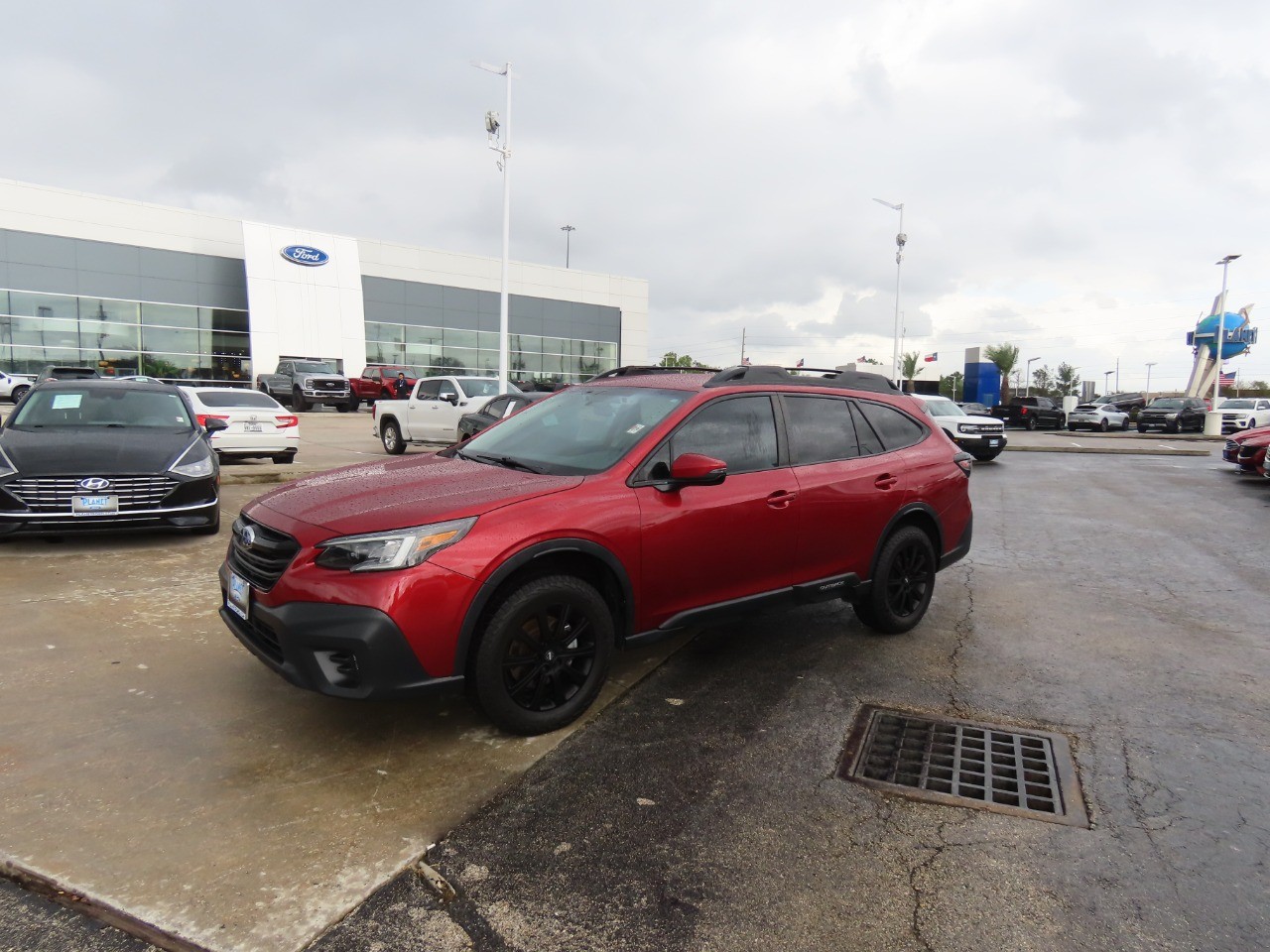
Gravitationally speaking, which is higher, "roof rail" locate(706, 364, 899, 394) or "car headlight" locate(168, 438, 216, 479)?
"roof rail" locate(706, 364, 899, 394)

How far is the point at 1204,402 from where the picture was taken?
37.9 meters

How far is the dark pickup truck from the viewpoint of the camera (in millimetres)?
37469

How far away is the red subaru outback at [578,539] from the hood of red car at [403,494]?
15 mm

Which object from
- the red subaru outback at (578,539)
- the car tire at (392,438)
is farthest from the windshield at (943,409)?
the red subaru outback at (578,539)

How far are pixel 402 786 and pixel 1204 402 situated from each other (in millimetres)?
44830

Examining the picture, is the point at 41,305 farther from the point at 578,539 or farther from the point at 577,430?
the point at 578,539

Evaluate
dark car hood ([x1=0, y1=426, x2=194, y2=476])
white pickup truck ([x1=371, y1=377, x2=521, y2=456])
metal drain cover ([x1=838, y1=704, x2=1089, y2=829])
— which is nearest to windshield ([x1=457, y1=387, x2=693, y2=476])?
metal drain cover ([x1=838, y1=704, x2=1089, y2=829])

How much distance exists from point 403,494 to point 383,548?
1.45 feet

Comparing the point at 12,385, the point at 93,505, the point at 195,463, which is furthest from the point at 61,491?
the point at 12,385

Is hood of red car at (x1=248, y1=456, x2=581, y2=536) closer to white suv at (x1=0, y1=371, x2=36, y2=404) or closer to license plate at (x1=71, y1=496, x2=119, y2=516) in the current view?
license plate at (x1=71, y1=496, x2=119, y2=516)

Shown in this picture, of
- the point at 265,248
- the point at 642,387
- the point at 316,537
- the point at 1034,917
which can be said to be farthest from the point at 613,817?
the point at 265,248

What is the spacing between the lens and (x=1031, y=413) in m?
37.6

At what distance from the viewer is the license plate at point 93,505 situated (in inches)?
258

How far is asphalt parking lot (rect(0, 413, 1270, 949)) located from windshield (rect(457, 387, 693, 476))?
1266 millimetres
